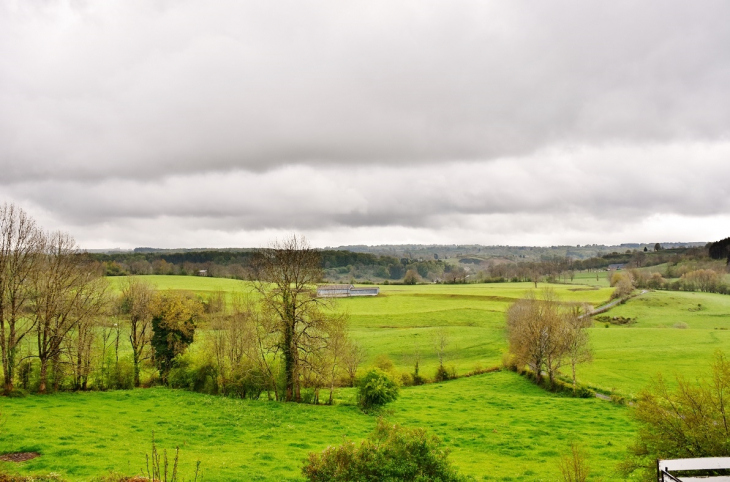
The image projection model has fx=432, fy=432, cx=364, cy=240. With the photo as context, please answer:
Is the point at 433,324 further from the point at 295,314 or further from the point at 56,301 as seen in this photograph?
the point at 56,301

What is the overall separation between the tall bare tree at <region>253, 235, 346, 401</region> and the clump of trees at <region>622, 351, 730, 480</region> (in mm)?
24871

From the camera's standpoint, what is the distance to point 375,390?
1383 inches

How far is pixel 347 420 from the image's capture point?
3212 cm

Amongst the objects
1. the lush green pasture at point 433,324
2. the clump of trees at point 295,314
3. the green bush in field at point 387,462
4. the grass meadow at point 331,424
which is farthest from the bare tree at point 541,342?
the green bush in field at point 387,462

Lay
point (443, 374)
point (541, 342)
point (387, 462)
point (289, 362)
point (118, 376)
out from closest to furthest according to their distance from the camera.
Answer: point (387, 462) → point (289, 362) → point (118, 376) → point (541, 342) → point (443, 374)

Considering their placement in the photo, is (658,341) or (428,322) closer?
(658,341)

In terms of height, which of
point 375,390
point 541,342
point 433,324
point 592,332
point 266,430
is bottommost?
point 433,324

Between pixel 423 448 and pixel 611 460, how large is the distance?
17944 millimetres

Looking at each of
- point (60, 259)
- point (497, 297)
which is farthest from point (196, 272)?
point (60, 259)

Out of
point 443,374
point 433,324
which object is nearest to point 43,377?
point 443,374

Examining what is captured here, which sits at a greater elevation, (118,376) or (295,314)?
(295,314)

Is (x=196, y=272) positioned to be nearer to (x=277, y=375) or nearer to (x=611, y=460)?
(x=277, y=375)

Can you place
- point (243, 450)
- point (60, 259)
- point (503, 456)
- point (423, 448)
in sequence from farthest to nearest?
point (60, 259) → point (503, 456) → point (243, 450) → point (423, 448)

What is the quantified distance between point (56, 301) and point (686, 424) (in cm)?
4080
